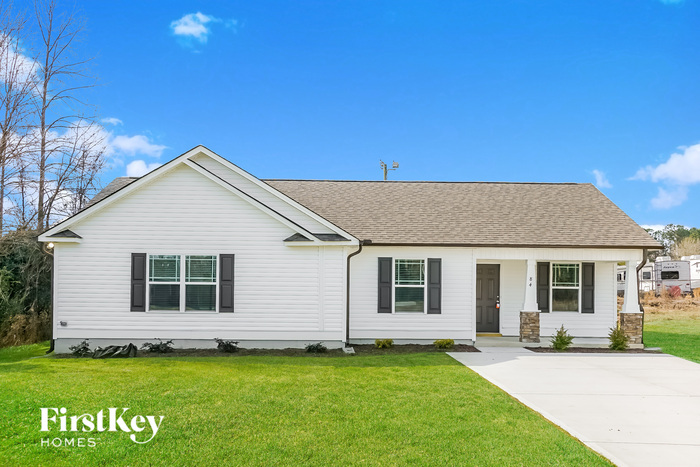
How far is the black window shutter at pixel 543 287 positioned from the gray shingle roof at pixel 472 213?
3.97 feet

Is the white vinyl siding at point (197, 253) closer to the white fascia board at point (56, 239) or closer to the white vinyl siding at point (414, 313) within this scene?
the white fascia board at point (56, 239)

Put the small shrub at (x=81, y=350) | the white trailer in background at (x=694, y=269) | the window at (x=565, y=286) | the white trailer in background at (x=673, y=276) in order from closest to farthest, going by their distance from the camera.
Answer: the small shrub at (x=81, y=350) → the window at (x=565, y=286) → the white trailer in background at (x=673, y=276) → the white trailer in background at (x=694, y=269)

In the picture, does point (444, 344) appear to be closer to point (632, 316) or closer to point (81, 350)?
point (632, 316)

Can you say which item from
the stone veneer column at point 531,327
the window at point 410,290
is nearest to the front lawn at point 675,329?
the stone veneer column at point 531,327

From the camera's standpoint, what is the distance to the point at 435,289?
1281cm

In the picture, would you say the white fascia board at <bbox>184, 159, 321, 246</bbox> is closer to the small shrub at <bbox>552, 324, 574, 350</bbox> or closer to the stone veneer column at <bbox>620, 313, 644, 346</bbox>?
the small shrub at <bbox>552, 324, 574, 350</bbox>

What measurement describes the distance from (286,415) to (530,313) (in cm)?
930

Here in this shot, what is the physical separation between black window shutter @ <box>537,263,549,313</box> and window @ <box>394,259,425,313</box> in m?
4.01

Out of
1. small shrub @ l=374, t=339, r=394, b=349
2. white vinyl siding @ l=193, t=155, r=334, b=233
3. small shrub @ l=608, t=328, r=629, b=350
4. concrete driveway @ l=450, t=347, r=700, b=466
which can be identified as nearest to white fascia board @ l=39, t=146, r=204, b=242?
white vinyl siding @ l=193, t=155, r=334, b=233

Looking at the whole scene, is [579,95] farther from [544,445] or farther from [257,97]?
[544,445]

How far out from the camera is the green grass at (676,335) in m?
12.8

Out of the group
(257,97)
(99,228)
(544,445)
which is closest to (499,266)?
(544,445)

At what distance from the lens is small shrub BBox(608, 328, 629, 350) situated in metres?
12.5

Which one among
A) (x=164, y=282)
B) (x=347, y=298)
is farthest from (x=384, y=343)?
(x=164, y=282)
